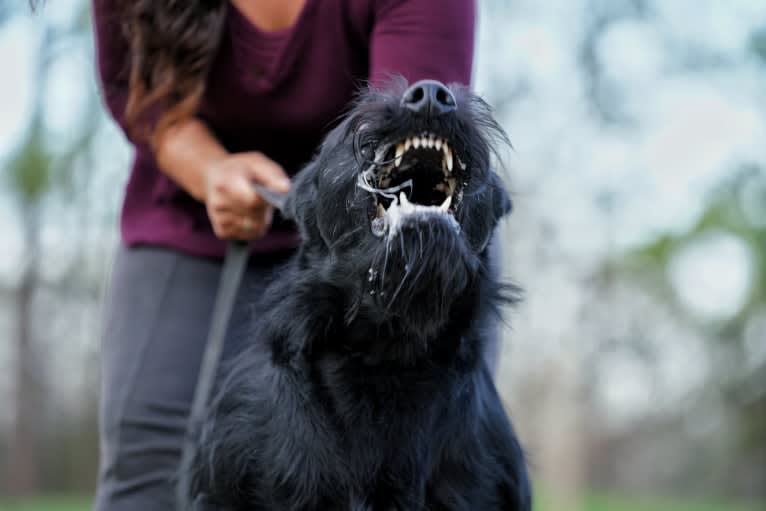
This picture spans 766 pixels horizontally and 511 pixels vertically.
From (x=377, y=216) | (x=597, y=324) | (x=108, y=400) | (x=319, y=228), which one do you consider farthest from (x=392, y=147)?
(x=597, y=324)

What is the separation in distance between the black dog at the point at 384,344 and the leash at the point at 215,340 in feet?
0.31

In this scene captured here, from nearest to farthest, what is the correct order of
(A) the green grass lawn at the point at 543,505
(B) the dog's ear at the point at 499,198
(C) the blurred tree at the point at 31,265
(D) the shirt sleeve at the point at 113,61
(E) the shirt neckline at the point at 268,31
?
(B) the dog's ear at the point at 499,198 < (E) the shirt neckline at the point at 268,31 < (D) the shirt sleeve at the point at 113,61 < (A) the green grass lawn at the point at 543,505 < (C) the blurred tree at the point at 31,265

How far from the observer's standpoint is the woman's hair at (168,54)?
243cm

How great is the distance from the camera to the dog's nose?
181 centimetres

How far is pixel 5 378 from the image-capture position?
15.9m

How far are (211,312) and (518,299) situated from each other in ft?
2.68

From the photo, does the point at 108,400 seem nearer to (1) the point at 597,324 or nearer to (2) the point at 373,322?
(2) the point at 373,322

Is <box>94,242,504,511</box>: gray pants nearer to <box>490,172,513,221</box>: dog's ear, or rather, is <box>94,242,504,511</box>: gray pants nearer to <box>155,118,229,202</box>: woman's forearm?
<box>155,118,229,202</box>: woman's forearm

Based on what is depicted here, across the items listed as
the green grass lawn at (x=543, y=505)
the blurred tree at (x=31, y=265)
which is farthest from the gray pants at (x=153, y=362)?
the blurred tree at (x=31, y=265)

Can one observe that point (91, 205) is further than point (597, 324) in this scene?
Yes

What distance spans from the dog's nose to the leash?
1.69 ft

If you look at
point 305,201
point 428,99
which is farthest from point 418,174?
point 305,201

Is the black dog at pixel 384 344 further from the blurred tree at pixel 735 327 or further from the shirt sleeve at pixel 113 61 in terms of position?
the blurred tree at pixel 735 327

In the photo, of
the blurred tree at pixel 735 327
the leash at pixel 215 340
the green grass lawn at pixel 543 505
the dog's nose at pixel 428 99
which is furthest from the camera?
the blurred tree at pixel 735 327
